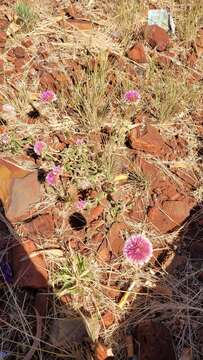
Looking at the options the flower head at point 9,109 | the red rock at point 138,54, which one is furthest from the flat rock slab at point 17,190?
the red rock at point 138,54

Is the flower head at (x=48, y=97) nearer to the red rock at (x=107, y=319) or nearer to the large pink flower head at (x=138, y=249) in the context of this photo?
the large pink flower head at (x=138, y=249)

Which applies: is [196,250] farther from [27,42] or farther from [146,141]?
[27,42]

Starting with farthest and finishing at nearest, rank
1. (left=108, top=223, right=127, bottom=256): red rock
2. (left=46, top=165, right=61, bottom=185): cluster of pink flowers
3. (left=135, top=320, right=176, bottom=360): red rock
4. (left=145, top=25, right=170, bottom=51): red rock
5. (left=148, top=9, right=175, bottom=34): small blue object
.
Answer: (left=148, top=9, right=175, bottom=34): small blue object → (left=145, top=25, right=170, bottom=51): red rock → (left=46, top=165, right=61, bottom=185): cluster of pink flowers → (left=108, top=223, right=127, bottom=256): red rock → (left=135, top=320, right=176, bottom=360): red rock

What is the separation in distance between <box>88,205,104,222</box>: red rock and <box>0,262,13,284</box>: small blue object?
1.47 ft

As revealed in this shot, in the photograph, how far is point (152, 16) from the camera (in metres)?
3.56

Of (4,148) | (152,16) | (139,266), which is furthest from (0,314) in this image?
(152,16)

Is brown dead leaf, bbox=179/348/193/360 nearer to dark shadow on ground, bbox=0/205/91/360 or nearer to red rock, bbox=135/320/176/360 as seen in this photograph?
red rock, bbox=135/320/176/360

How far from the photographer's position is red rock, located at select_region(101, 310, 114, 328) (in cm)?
207

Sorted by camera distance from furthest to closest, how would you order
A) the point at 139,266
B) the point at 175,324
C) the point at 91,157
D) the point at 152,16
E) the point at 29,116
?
1. the point at 152,16
2. the point at 29,116
3. the point at 91,157
4. the point at 139,266
5. the point at 175,324

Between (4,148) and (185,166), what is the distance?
965 millimetres

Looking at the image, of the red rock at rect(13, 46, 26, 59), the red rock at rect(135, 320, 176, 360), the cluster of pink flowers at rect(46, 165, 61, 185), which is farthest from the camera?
the red rock at rect(13, 46, 26, 59)

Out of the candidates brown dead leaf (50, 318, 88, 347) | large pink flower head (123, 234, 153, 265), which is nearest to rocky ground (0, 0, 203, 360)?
brown dead leaf (50, 318, 88, 347)

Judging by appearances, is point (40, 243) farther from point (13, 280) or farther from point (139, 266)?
point (139, 266)

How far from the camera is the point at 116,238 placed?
2.34 metres
